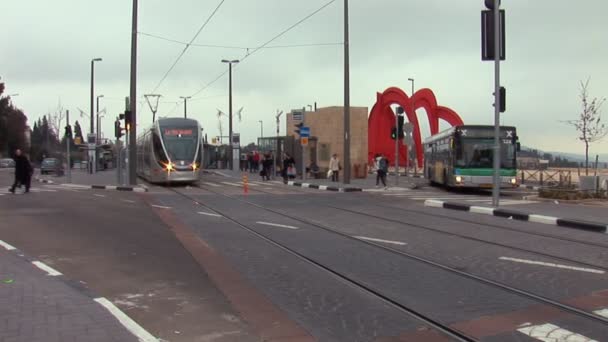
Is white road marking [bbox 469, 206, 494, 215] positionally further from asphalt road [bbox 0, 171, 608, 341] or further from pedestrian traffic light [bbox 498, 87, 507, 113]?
pedestrian traffic light [bbox 498, 87, 507, 113]

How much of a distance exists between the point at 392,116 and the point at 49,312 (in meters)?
51.7

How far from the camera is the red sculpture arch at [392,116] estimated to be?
50.6 m

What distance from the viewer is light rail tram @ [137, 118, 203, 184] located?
28250 mm

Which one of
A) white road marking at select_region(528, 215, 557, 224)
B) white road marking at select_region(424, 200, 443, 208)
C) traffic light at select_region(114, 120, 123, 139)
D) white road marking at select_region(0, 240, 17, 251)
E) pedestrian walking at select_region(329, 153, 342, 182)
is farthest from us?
pedestrian walking at select_region(329, 153, 342, 182)

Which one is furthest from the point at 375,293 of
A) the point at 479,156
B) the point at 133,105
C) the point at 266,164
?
the point at 266,164

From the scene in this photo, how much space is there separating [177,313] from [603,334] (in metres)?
3.88

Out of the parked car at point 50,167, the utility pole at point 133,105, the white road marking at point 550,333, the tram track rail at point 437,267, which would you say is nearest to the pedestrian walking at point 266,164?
the utility pole at point 133,105

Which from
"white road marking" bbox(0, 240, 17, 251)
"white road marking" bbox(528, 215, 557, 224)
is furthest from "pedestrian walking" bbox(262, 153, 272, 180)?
"white road marking" bbox(0, 240, 17, 251)

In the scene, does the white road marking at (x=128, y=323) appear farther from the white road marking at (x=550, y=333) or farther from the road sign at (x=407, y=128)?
the road sign at (x=407, y=128)

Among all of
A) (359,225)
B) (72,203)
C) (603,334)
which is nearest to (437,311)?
(603,334)

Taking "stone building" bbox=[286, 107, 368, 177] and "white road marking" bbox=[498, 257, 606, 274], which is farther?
"stone building" bbox=[286, 107, 368, 177]

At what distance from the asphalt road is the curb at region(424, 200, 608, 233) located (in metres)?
0.45

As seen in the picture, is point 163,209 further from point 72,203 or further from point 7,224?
point 7,224

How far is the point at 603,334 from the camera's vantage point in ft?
17.1
